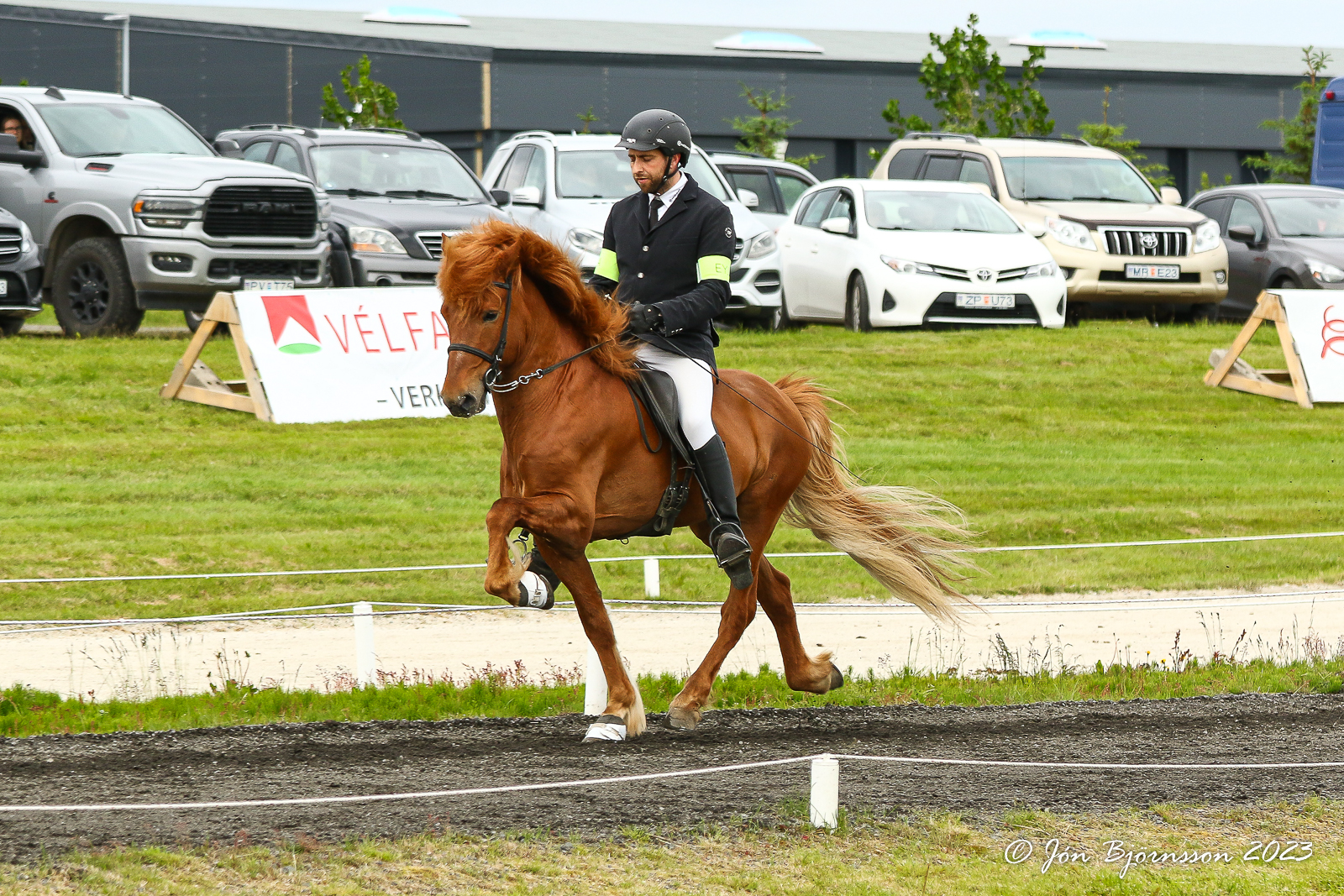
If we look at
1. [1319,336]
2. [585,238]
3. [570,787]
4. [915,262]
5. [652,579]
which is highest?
[585,238]

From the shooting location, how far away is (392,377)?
16.2 meters

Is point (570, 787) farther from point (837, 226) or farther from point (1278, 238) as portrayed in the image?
point (1278, 238)

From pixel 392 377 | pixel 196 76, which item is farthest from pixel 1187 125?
pixel 392 377

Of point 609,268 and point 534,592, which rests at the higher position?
point 609,268

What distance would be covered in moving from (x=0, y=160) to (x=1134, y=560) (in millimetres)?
12402

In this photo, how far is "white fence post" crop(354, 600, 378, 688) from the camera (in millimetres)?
8984

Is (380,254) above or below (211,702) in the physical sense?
above

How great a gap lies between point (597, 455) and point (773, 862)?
195 cm

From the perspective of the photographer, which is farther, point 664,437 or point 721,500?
point 721,500

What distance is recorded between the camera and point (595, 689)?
7859 millimetres

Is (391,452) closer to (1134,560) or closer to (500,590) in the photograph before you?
(1134,560)

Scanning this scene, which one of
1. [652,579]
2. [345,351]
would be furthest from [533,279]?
[345,351]

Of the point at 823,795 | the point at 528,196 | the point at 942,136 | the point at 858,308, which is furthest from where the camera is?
the point at 942,136

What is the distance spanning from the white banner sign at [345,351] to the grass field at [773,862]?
10346mm
